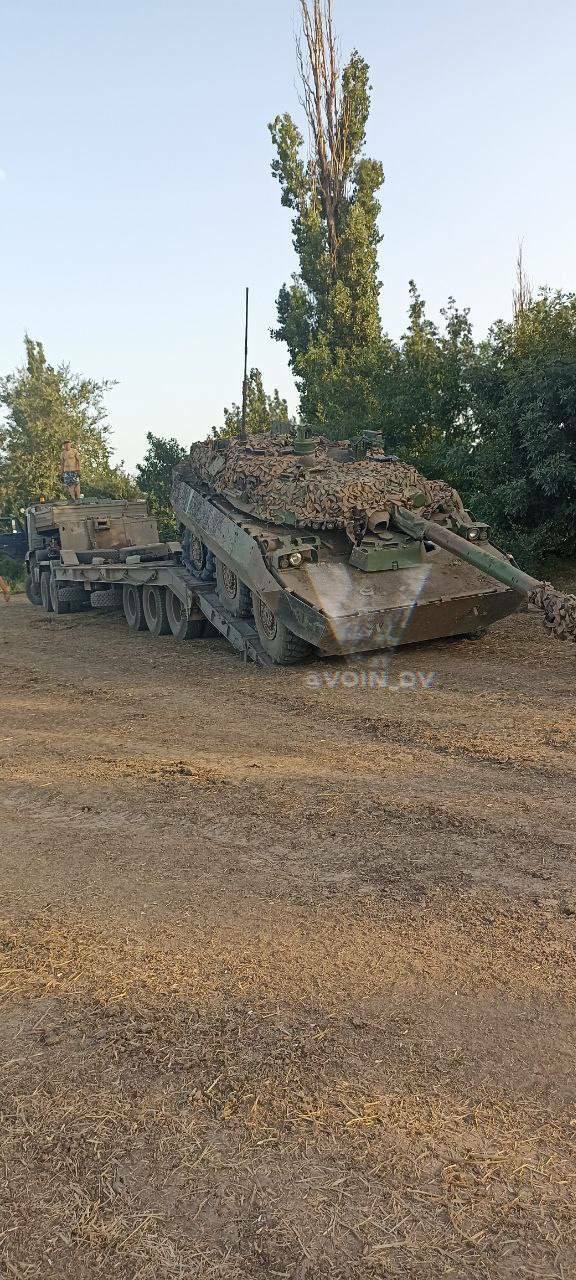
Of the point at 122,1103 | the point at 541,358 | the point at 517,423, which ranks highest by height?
the point at 541,358

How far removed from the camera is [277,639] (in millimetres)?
11617

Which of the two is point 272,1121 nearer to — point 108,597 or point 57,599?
point 108,597

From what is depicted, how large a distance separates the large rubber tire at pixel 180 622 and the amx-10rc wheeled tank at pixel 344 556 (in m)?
1.22

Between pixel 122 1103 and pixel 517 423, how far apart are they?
50.0ft

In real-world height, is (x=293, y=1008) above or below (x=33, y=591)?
below

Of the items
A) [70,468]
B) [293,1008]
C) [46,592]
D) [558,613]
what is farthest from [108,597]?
[293,1008]

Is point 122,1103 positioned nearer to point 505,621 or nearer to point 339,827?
point 339,827

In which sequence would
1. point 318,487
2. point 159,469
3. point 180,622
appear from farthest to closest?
point 159,469, point 180,622, point 318,487

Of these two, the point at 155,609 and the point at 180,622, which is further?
the point at 155,609

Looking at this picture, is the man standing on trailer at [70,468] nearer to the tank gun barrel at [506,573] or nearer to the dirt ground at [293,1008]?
the tank gun barrel at [506,573]

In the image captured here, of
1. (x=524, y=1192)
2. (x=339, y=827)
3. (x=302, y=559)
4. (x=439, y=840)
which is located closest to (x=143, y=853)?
(x=339, y=827)

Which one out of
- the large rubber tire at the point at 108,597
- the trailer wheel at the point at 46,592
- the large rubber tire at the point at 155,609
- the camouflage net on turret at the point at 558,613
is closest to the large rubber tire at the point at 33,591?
the trailer wheel at the point at 46,592

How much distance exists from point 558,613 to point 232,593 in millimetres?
5583

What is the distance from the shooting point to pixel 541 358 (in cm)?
1681
